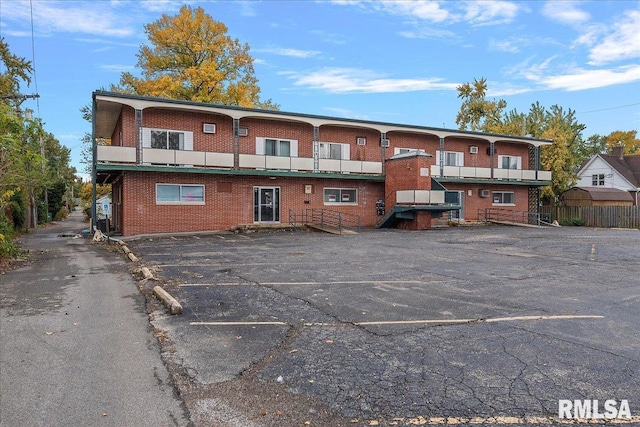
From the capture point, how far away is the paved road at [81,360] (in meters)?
3.62

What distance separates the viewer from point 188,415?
3.59 metres

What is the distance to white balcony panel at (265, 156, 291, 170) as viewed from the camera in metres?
23.2

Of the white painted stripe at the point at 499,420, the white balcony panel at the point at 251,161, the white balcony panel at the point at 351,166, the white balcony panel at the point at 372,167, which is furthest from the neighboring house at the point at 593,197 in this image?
the white painted stripe at the point at 499,420

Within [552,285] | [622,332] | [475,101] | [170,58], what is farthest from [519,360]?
[475,101]

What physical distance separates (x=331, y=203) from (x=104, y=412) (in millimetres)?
22530

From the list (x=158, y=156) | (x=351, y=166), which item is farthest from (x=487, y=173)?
(x=158, y=156)

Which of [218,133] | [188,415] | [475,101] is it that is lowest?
[188,415]

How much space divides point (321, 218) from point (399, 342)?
20020mm

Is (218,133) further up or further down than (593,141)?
further down

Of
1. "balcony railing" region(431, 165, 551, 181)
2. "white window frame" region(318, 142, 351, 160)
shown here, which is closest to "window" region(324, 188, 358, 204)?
"white window frame" region(318, 142, 351, 160)

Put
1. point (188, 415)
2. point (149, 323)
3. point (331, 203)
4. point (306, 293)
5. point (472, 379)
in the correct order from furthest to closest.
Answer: point (331, 203) < point (306, 293) < point (149, 323) < point (472, 379) < point (188, 415)

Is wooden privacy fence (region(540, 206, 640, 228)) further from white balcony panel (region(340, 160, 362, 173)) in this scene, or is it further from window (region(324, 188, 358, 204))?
white balcony panel (region(340, 160, 362, 173))

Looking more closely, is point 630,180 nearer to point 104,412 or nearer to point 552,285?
point 552,285

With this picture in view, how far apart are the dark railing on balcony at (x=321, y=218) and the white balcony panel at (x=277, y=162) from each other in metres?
2.63
